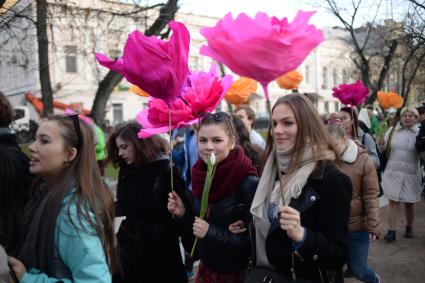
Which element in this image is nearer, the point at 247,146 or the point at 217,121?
the point at 217,121

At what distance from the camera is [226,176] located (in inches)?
104

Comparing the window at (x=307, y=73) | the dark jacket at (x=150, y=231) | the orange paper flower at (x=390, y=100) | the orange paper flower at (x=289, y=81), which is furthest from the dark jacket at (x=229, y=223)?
the window at (x=307, y=73)

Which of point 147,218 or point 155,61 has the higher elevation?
point 155,61

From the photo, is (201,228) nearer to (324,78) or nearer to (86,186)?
(86,186)

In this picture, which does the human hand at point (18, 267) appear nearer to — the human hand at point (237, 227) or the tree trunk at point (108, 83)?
the human hand at point (237, 227)

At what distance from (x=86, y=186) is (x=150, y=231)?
1237 millimetres

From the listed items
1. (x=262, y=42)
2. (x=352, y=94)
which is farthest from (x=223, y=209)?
(x=352, y=94)

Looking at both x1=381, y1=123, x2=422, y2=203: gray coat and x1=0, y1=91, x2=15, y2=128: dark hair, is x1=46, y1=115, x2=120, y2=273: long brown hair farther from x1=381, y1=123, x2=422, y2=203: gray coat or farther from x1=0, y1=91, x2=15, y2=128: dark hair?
x1=381, y1=123, x2=422, y2=203: gray coat

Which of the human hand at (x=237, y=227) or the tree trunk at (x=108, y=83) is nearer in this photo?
the human hand at (x=237, y=227)

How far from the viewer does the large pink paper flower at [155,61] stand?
2.24m

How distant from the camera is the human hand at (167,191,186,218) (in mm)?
2773

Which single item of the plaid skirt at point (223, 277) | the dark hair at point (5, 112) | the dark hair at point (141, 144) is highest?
the dark hair at point (5, 112)

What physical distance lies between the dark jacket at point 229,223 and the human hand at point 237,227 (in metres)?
0.03

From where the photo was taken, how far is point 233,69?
176cm
